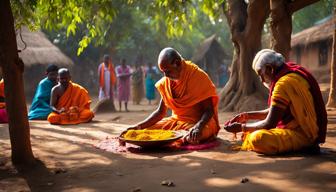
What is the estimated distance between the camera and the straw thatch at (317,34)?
21.0m

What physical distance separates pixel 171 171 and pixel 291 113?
A: 4.95 ft

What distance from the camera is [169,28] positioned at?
8750 mm

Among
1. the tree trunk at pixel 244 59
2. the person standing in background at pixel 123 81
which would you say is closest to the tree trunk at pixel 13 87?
the tree trunk at pixel 244 59

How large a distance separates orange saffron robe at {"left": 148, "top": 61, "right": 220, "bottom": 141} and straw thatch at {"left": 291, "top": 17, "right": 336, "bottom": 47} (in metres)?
17.2

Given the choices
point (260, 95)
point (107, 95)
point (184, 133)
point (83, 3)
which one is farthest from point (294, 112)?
point (107, 95)

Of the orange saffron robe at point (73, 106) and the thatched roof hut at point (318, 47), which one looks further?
the thatched roof hut at point (318, 47)

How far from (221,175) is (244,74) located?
666 centimetres

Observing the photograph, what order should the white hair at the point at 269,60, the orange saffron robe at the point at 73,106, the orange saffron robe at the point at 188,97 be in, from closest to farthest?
the white hair at the point at 269,60, the orange saffron robe at the point at 188,97, the orange saffron robe at the point at 73,106

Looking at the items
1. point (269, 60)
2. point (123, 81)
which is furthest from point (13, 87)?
point (123, 81)

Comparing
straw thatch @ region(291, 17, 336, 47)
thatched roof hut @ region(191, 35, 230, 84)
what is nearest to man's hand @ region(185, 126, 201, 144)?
straw thatch @ region(291, 17, 336, 47)

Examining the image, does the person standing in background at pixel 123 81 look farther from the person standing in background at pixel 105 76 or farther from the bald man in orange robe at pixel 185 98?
the bald man in orange robe at pixel 185 98

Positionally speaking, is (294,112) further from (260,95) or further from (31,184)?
(260,95)

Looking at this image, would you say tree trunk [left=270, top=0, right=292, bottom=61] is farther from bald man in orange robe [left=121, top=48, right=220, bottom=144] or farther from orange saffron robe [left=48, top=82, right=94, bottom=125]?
orange saffron robe [left=48, top=82, right=94, bottom=125]

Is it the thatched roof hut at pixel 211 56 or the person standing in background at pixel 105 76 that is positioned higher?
the thatched roof hut at pixel 211 56
